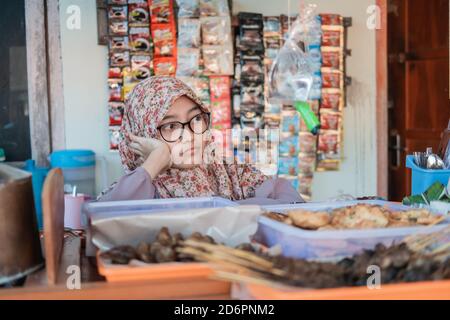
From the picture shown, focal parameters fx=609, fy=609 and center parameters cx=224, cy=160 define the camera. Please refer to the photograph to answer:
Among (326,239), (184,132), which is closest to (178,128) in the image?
(184,132)

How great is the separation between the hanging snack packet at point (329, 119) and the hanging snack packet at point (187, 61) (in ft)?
3.46

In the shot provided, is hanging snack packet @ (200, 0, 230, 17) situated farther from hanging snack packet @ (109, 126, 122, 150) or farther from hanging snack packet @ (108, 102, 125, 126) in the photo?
hanging snack packet @ (109, 126, 122, 150)

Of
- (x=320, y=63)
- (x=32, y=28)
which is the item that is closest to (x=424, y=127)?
(x=320, y=63)

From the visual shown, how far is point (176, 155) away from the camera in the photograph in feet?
8.35

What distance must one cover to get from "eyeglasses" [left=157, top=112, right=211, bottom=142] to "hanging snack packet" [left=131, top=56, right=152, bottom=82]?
1.88 metres

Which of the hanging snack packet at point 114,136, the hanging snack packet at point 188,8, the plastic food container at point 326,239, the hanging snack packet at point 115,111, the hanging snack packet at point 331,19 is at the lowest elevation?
the plastic food container at point 326,239

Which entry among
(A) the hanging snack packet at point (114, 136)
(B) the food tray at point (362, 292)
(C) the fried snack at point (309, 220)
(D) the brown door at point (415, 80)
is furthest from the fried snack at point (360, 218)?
(D) the brown door at point (415, 80)

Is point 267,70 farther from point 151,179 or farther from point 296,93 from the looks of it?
point 151,179

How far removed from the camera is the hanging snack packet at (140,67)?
4.28 metres

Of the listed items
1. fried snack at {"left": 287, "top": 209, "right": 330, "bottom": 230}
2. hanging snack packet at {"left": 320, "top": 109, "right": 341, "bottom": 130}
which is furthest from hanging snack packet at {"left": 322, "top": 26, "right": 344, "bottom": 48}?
fried snack at {"left": 287, "top": 209, "right": 330, "bottom": 230}

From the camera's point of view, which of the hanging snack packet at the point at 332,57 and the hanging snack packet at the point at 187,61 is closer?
the hanging snack packet at the point at 187,61

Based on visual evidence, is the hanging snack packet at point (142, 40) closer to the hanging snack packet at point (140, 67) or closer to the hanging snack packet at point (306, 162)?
the hanging snack packet at point (140, 67)

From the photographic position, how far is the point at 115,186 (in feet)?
7.72

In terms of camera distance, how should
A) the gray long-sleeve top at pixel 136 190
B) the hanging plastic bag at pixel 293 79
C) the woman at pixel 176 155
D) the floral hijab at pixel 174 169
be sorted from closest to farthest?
1. the gray long-sleeve top at pixel 136 190
2. the woman at pixel 176 155
3. the floral hijab at pixel 174 169
4. the hanging plastic bag at pixel 293 79
